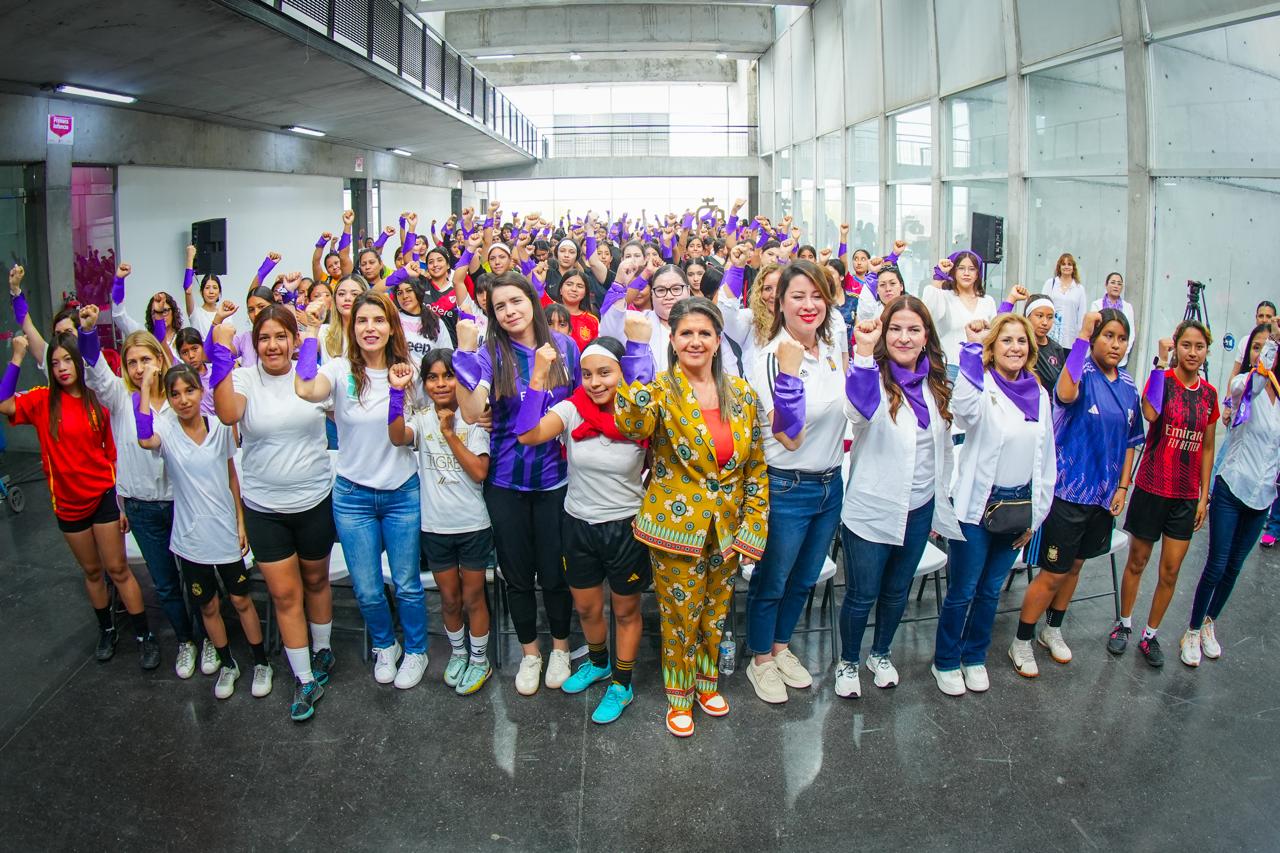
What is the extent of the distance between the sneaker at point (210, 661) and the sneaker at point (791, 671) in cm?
246

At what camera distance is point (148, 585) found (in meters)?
4.54

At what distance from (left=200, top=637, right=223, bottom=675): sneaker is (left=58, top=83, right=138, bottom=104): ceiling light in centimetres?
609

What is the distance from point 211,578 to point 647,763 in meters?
1.96

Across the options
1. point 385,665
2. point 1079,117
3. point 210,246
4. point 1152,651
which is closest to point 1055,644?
point 1152,651

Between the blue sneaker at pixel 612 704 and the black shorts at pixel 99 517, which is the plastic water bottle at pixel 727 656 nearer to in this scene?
the blue sneaker at pixel 612 704

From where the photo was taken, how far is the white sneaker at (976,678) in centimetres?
350

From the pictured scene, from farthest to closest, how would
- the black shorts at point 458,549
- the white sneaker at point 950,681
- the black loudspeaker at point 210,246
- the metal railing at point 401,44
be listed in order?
the black loudspeaker at point 210,246 → the metal railing at point 401,44 → the white sneaker at point 950,681 → the black shorts at point 458,549

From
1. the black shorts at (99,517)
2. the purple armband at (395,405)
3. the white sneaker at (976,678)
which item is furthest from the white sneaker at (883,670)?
the black shorts at (99,517)

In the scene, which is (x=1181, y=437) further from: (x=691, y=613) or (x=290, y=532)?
(x=290, y=532)

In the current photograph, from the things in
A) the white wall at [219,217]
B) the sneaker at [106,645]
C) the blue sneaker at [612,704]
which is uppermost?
the white wall at [219,217]

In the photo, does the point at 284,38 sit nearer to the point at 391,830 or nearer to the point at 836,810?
the point at 391,830

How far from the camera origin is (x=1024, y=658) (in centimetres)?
364

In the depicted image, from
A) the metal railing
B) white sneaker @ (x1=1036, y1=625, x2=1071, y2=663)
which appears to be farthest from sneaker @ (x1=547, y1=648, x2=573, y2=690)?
the metal railing

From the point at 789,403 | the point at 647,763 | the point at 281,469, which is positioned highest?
the point at 789,403
